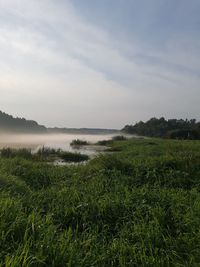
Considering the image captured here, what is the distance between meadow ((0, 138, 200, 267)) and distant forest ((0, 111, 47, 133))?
251 feet

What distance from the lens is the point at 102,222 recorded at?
7.26 m

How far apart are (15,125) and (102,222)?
91.2 meters

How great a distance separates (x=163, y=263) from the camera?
5426 millimetres

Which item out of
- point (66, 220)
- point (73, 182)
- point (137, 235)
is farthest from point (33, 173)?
point (137, 235)

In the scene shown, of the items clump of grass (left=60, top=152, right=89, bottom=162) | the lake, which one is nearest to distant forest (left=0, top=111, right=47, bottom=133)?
the lake

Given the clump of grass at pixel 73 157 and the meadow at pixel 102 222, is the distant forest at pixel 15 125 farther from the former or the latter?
the meadow at pixel 102 222

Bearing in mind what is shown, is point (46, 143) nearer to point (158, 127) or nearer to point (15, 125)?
point (158, 127)

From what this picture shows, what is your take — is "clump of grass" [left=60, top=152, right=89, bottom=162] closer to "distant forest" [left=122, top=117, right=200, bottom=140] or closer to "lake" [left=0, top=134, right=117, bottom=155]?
"lake" [left=0, top=134, right=117, bottom=155]

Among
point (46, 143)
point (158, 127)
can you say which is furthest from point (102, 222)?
point (158, 127)

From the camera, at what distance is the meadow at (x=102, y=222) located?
493 cm

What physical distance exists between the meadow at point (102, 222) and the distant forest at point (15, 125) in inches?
3009

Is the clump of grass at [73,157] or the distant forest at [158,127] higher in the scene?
the distant forest at [158,127]

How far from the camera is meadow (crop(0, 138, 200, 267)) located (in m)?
4.93

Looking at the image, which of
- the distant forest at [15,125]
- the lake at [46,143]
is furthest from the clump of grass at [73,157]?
the distant forest at [15,125]
